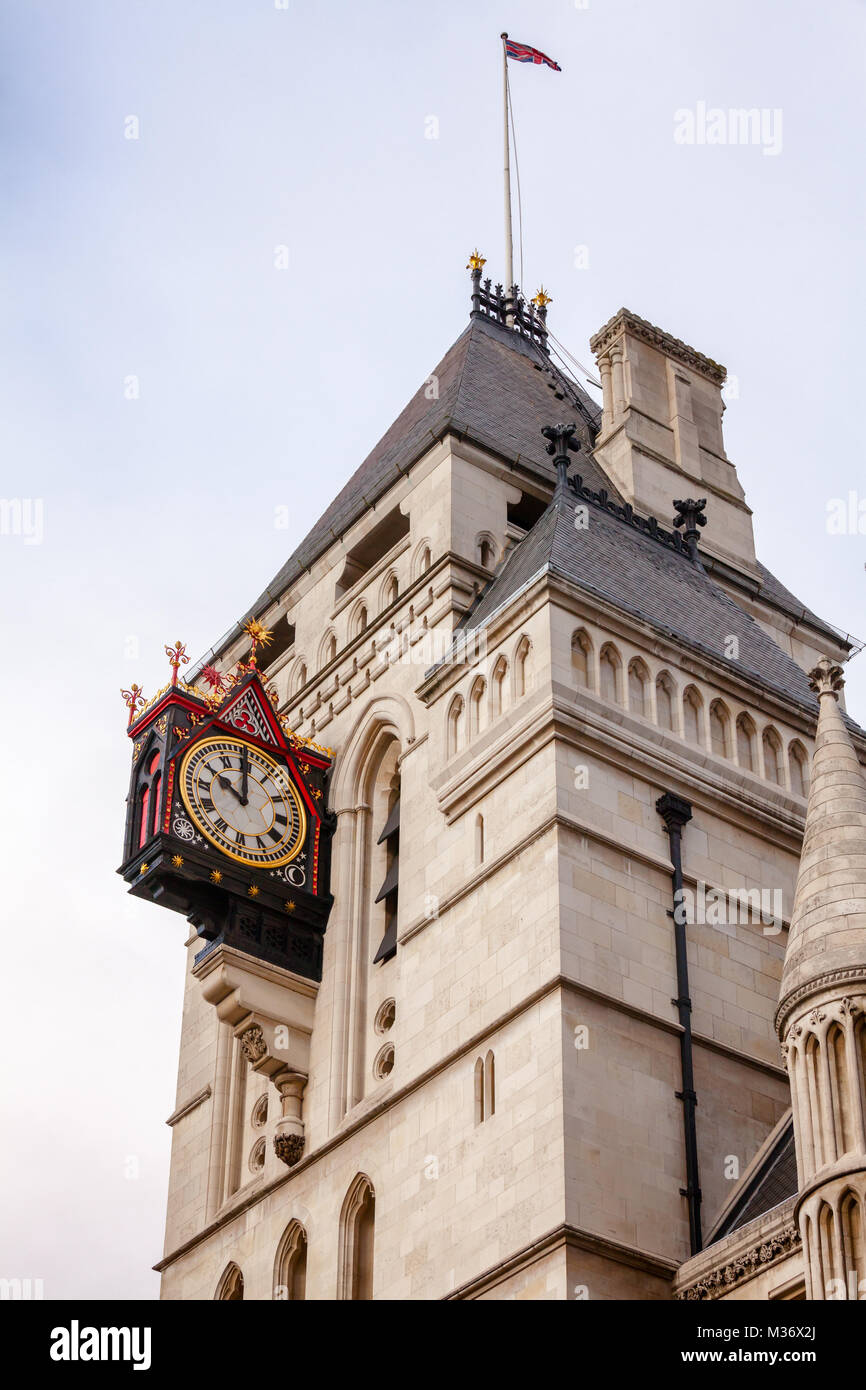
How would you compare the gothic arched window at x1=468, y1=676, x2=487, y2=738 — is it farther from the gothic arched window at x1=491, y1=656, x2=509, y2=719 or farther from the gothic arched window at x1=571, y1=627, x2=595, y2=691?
the gothic arched window at x1=571, y1=627, x2=595, y2=691

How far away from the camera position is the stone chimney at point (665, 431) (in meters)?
39.2

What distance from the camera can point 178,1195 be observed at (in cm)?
3369

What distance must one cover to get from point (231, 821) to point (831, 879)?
403 inches

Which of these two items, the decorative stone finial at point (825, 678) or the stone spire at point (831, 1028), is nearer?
the stone spire at point (831, 1028)

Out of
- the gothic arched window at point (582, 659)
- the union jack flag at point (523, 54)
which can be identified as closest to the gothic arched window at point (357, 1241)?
the gothic arched window at point (582, 659)

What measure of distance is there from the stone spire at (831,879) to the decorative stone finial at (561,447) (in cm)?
958

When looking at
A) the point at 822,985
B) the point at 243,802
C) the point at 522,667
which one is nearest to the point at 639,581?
the point at 522,667

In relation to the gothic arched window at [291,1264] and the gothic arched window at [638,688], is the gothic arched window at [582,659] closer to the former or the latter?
the gothic arched window at [638,688]

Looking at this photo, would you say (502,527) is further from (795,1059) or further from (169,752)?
(795,1059)

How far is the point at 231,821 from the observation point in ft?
103

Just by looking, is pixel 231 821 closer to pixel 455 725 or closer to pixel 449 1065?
pixel 455 725

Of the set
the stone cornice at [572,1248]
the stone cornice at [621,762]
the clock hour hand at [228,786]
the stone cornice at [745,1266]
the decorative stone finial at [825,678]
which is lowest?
the stone cornice at [745,1266]

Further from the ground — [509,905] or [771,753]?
[771,753]
